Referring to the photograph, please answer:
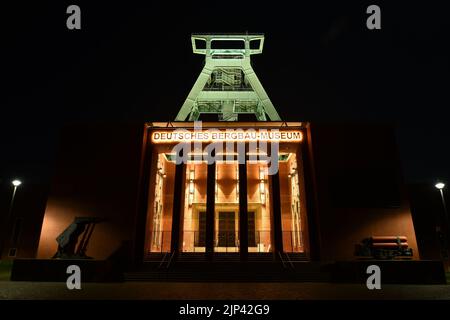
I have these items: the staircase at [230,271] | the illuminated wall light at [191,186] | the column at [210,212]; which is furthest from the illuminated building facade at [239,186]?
the illuminated wall light at [191,186]

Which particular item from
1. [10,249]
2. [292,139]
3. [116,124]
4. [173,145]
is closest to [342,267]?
[292,139]

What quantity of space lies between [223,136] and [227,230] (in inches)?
282

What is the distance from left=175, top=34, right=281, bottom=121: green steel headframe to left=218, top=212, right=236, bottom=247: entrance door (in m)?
7.37

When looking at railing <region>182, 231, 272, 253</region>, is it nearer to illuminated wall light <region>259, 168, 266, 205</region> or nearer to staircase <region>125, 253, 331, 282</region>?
illuminated wall light <region>259, 168, 266, 205</region>

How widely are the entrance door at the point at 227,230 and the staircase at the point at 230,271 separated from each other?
3.99 m

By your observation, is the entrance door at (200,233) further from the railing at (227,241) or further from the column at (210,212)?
the column at (210,212)

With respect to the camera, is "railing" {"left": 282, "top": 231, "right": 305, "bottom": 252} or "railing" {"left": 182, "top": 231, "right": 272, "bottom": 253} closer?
"railing" {"left": 282, "top": 231, "right": 305, "bottom": 252}

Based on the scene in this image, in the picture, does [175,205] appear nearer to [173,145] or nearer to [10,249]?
[173,145]

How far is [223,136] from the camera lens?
1745cm

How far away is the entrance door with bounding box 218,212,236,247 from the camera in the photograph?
1951cm

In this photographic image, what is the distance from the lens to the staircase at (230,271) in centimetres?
1261

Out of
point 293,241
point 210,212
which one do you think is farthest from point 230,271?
point 293,241

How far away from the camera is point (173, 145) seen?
17.7 m

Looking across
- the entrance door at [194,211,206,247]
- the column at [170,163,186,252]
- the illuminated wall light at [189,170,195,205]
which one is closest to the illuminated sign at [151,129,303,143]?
the column at [170,163,186,252]
